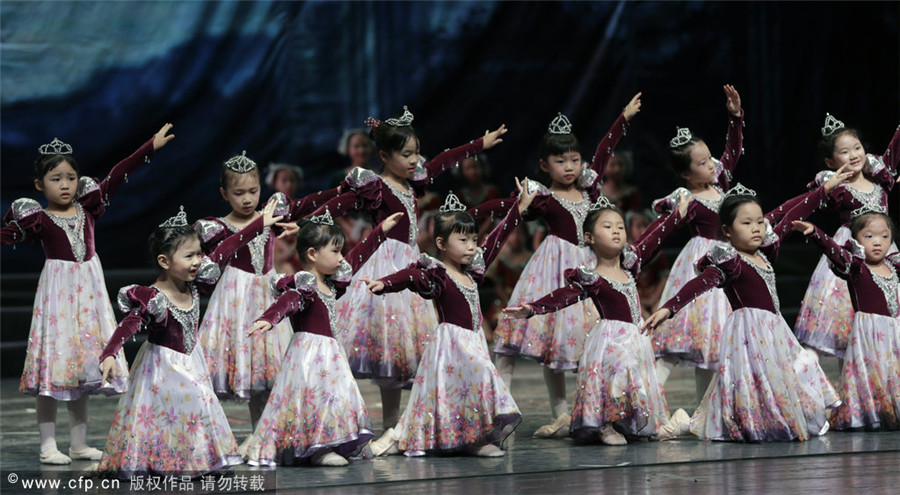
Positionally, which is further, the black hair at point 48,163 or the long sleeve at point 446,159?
the long sleeve at point 446,159

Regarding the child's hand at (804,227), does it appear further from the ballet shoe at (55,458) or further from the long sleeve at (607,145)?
the ballet shoe at (55,458)

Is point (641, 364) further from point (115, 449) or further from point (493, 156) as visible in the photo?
point (493, 156)

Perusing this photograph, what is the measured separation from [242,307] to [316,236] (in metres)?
0.58

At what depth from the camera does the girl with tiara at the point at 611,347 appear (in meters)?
5.44

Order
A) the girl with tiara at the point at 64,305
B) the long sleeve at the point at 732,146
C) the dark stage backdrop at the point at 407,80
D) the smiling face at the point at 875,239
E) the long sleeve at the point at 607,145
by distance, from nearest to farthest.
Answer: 1. the girl with tiara at the point at 64,305
2. the smiling face at the point at 875,239
3. the long sleeve at the point at 607,145
4. the long sleeve at the point at 732,146
5. the dark stage backdrop at the point at 407,80

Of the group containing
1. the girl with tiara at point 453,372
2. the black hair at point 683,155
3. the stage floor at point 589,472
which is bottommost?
the stage floor at point 589,472

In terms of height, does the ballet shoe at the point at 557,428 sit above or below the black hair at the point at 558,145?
below

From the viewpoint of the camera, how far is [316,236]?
5254 millimetres

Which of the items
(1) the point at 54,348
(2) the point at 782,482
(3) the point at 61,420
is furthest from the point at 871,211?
(3) the point at 61,420

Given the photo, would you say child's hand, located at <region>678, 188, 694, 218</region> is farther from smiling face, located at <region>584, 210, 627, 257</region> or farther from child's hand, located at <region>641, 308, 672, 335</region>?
child's hand, located at <region>641, 308, 672, 335</region>

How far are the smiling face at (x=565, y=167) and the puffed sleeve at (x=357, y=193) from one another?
2.54 feet

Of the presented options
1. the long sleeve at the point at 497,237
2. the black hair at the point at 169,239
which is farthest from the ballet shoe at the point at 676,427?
the black hair at the point at 169,239

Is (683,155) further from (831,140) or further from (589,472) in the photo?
(589,472)

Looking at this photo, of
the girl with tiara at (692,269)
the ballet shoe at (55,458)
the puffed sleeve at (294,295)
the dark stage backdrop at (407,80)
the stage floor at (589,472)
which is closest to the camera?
the stage floor at (589,472)
